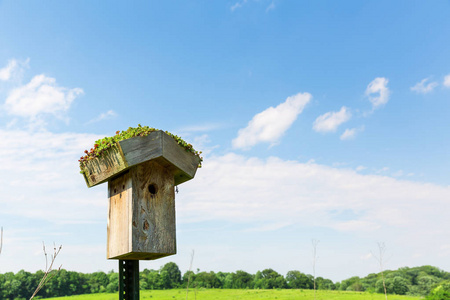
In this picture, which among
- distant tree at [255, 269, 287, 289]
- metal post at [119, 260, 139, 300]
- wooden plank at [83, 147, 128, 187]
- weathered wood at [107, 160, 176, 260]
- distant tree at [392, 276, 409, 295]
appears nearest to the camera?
weathered wood at [107, 160, 176, 260]

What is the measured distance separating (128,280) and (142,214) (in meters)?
0.96

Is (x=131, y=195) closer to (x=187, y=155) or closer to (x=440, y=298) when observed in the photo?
(x=187, y=155)

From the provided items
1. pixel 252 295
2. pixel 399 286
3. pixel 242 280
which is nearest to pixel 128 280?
pixel 252 295

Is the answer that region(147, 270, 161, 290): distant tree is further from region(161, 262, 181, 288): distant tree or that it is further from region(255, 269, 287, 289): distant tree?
region(255, 269, 287, 289): distant tree

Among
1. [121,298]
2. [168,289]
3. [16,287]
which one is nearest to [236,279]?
[168,289]

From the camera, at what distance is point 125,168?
176 inches

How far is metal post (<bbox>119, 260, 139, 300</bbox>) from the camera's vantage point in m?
4.63

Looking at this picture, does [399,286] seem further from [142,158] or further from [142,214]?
[142,158]

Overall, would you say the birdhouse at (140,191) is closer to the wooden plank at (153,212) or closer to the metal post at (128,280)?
the wooden plank at (153,212)

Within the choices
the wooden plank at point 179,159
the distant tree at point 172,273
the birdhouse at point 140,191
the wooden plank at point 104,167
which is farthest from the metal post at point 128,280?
the distant tree at point 172,273

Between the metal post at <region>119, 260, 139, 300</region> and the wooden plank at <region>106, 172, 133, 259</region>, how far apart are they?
0.83 ft

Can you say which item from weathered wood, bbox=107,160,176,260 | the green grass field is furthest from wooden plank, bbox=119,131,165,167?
the green grass field

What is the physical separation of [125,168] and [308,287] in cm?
5554

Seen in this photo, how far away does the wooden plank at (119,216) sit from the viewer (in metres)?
4.39
